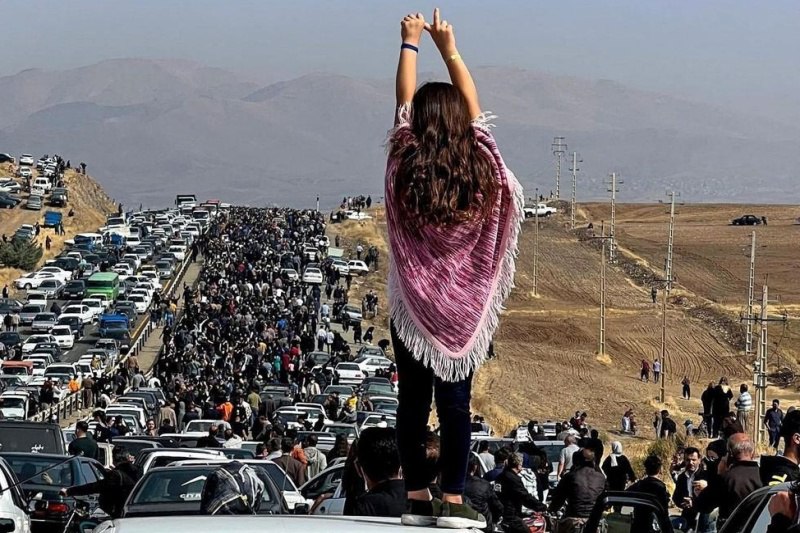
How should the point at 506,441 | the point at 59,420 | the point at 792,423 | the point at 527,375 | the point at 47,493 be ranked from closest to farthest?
the point at 792,423 → the point at 47,493 → the point at 506,441 → the point at 59,420 → the point at 527,375

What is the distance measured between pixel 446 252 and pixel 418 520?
886mm

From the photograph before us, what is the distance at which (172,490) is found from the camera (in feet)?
41.1

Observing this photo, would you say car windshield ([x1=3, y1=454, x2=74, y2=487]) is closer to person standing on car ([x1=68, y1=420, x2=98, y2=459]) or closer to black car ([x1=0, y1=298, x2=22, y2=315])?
person standing on car ([x1=68, y1=420, x2=98, y2=459])

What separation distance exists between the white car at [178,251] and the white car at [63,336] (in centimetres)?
3010

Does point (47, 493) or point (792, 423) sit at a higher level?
point (792, 423)

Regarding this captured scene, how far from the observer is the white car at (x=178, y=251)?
100344mm

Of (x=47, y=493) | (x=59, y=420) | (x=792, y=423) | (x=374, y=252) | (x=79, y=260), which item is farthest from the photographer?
(x=374, y=252)

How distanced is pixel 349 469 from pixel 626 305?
307 feet

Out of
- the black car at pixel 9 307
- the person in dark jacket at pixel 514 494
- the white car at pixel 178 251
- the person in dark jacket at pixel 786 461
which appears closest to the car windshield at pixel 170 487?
the person in dark jacket at pixel 514 494

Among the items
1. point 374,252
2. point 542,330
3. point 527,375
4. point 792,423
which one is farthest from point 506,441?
point 374,252

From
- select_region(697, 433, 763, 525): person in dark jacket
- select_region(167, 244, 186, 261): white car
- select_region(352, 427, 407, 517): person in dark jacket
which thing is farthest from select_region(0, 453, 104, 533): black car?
select_region(167, 244, 186, 261): white car

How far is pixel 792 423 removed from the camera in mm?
9305

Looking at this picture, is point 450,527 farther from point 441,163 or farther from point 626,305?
point 626,305

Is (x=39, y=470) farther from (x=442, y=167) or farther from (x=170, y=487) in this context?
(x=442, y=167)
